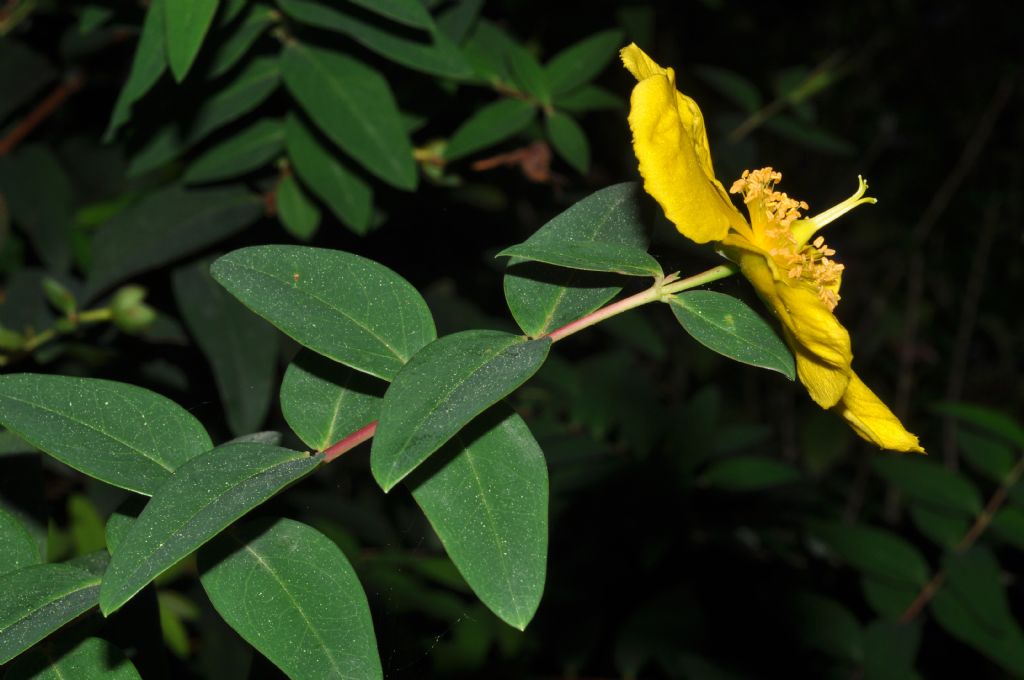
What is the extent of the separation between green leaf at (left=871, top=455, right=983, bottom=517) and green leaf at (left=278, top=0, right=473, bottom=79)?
128cm

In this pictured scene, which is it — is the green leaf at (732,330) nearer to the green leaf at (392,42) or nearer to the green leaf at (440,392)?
the green leaf at (440,392)

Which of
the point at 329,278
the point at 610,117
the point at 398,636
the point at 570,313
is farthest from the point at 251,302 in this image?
the point at 610,117

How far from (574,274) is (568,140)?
834mm

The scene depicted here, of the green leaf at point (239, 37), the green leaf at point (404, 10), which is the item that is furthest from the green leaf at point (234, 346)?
the green leaf at point (404, 10)

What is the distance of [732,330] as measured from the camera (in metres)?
0.91

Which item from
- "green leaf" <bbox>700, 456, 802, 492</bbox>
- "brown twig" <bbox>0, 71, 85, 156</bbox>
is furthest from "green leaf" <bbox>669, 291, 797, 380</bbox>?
"brown twig" <bbox>0, 71, 85, 156</bbox>

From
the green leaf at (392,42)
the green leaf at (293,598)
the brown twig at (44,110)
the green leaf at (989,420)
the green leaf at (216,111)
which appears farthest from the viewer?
the green leaf at (989,420)

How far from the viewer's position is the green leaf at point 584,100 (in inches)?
71.6

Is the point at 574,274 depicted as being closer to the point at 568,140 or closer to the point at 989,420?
the point at 568,140

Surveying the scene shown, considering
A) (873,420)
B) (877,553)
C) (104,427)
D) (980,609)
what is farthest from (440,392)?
(877,553)

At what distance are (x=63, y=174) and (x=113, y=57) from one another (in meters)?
0.33

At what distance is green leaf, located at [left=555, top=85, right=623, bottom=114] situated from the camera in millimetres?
1819

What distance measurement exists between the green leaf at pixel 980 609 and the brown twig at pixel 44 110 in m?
1.94

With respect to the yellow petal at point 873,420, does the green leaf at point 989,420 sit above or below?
below
